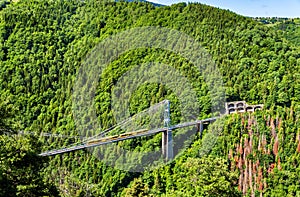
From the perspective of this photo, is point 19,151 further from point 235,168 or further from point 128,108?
point 128,108

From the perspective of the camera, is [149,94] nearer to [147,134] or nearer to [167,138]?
[147,134]

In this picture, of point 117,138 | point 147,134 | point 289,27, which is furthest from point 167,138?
point 289,27

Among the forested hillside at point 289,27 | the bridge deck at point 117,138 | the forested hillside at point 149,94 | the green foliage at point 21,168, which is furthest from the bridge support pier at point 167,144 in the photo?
the green foliage at point 21,168

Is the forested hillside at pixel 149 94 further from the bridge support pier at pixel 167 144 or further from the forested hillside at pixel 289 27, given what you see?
the forested hillside at pixel 289 27

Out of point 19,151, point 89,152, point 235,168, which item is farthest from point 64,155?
point 19,151

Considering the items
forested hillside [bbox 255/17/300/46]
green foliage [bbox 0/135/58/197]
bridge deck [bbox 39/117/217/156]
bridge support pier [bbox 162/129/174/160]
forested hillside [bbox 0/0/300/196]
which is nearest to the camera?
green foliage [bbox 0/135/58/197]

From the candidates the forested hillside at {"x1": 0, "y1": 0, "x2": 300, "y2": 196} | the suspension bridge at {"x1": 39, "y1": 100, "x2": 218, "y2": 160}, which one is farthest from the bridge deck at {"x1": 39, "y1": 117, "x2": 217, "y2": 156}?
the forested hillside at {"x1": 0, "y1": 0, "x2": 300, "y2": 196}

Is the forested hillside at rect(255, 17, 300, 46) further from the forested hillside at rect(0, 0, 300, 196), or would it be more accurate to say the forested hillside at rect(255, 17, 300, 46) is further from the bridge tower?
the bridge tower
